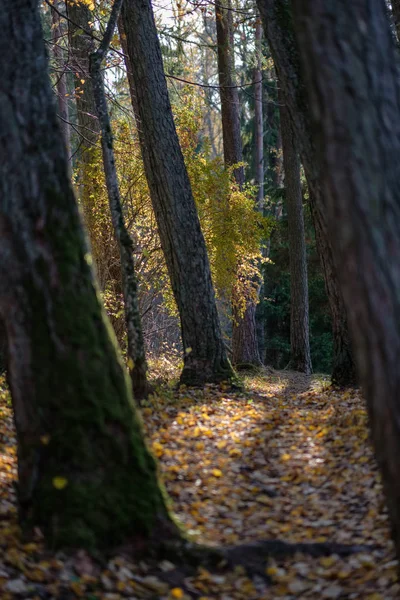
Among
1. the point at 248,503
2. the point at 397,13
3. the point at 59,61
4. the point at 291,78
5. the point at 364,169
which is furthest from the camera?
the point at 59,61

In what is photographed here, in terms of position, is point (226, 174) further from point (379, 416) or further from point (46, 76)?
point (379, 416)

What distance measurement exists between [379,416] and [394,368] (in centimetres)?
29

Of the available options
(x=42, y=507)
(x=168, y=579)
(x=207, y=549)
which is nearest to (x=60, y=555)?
(x=42, y=507)

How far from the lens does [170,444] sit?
6.17 meters

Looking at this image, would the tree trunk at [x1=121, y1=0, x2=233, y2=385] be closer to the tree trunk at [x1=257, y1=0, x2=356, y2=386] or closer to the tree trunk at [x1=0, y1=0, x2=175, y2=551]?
the tree trunk at [x1=257, y1=0, x2=356, y2=386]

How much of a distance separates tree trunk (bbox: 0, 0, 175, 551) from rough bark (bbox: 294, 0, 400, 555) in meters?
1.62

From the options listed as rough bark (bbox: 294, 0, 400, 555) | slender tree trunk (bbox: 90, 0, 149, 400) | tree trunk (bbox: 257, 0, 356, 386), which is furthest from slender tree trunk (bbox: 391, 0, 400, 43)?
rough bark (bbox: 294, 0, 400, 555)

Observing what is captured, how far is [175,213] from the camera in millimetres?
8859

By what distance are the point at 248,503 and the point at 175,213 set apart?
463cm

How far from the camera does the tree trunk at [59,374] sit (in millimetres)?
4004

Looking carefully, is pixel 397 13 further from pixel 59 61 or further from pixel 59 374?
pixel 59 61

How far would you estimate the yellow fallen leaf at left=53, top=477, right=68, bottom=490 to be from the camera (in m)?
3.98

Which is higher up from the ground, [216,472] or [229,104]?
[229,104]

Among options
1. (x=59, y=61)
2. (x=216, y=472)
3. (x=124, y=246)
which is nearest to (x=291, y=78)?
(x=124, y=246)
